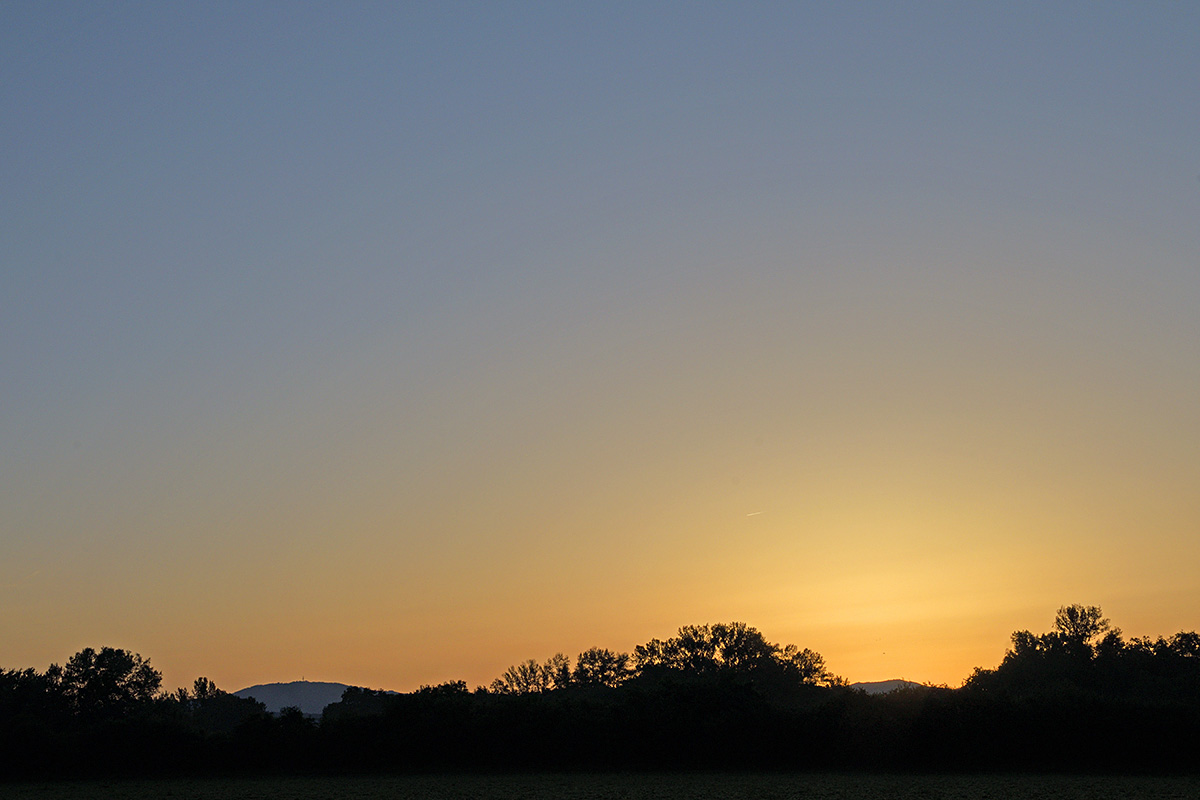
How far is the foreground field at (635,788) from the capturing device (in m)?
38.5

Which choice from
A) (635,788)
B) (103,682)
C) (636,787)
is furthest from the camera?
(103,682)

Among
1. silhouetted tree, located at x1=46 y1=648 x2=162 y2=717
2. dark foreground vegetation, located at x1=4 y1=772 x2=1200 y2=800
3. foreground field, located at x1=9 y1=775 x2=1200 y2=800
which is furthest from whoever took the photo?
silhouetted tree, located at x1=46 y1=648 x2=162 y2=717

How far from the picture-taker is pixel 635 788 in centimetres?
4341

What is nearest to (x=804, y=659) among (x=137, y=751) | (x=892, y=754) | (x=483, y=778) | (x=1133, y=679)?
(x=1133, y=679)

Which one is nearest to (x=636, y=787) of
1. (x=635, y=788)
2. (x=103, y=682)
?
(x=635, y=788)

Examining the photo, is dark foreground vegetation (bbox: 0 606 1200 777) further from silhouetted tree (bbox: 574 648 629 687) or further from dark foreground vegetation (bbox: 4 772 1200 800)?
silhouetted tree (bbox: 574 648 629 687)

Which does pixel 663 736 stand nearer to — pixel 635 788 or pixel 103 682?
pixel 635 788

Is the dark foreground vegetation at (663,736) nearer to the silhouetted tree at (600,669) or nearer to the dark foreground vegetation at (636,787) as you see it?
the dark foreground vegetation at (636,787)

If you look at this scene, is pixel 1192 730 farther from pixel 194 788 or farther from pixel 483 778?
pixel 194 788

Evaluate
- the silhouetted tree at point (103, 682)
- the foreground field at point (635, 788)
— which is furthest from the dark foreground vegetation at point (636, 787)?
the silhouetted tree at point (103, 682)

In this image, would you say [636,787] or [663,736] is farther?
[663,736]

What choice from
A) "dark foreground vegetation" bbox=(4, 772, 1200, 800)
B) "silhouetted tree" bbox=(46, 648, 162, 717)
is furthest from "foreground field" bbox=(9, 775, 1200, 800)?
"silhouetted tree" bbox=(46, 648, 162, 717)

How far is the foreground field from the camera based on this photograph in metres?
38.5

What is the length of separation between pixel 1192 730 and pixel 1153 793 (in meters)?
13.4
